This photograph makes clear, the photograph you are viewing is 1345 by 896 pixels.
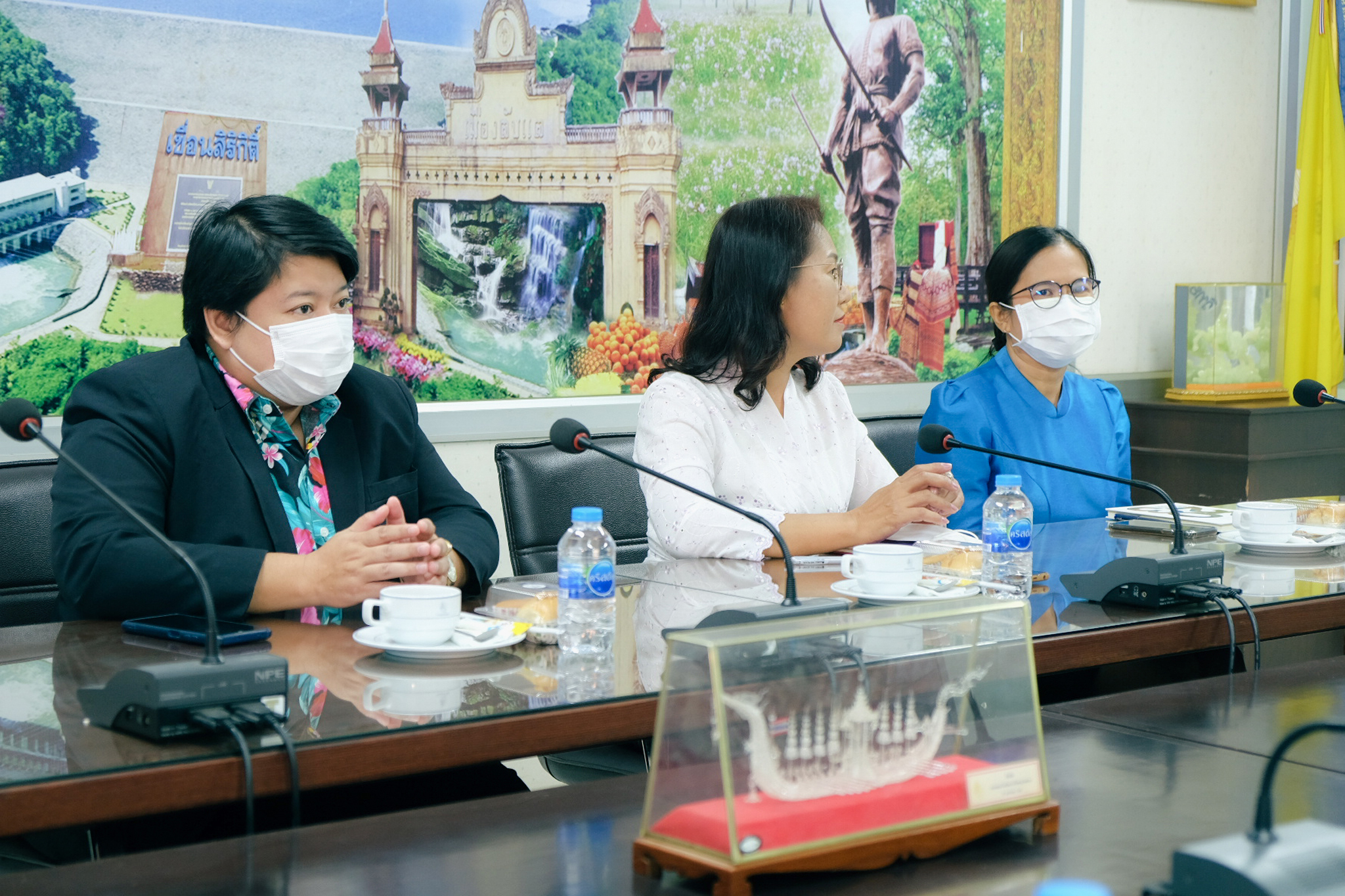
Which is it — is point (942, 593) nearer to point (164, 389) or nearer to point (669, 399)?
point (669, 399)

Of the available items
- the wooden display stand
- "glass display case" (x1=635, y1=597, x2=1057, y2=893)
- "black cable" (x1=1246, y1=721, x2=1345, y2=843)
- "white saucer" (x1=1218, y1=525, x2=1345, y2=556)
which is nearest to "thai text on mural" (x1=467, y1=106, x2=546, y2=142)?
"white saucer" (x1=1218, y1=525, x2=1345, y2=556)

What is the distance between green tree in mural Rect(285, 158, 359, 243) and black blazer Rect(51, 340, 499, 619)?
3.77 feet

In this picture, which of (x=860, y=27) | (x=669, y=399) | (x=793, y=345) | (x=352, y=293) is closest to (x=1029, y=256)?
(x=793, y=345)

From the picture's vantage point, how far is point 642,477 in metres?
2.36

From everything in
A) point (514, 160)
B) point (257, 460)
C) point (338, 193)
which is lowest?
point (257, 460)

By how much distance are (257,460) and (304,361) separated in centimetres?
15

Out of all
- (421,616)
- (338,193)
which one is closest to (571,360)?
(338,193)

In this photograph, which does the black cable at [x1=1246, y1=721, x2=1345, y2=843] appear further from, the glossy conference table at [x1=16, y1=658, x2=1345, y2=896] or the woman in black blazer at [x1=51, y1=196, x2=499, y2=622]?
the woman in black blazer at [x1=51, y1=196, x2=499, y2=622]

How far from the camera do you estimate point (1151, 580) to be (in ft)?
5.89

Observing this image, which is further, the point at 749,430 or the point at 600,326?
the point at 600,326

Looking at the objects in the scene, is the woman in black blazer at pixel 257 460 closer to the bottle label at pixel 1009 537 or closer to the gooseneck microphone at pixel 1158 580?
the bottle label at pixel 1009 537

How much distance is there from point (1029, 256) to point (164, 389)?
1875mm

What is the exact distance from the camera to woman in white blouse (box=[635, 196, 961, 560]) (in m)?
2.23

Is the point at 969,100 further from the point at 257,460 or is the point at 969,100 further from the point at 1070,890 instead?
the point at 1070,890
